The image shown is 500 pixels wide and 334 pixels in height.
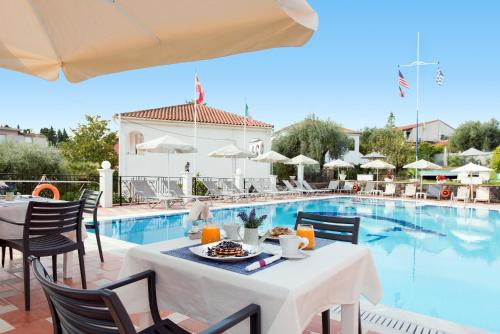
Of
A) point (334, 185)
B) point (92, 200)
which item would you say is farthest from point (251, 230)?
point (334, 185)

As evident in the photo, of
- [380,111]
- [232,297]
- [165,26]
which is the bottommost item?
[232,297]

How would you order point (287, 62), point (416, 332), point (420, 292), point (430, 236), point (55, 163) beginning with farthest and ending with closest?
point (287, 62), point (55, 163), point (430, 236), point (420, 292), point (416, 332)

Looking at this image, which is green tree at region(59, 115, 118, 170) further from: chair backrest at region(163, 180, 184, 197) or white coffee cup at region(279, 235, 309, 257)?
white coffee cup at region(279, 235, 309, 257)

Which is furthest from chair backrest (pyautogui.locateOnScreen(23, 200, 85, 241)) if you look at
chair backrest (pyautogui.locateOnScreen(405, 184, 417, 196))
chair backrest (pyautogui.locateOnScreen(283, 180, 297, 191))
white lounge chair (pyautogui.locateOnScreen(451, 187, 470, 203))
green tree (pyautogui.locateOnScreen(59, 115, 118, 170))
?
green tree (pyautogui.locateOnScreen(59, 115, 118, 170))

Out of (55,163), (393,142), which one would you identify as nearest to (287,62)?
(393,142)

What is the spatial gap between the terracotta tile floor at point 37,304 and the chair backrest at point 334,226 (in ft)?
2.37

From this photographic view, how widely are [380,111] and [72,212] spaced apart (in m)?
35.5

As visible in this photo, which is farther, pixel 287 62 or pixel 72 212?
pixel 287 62

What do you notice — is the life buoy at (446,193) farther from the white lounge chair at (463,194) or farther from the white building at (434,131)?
the white building at (434,131)

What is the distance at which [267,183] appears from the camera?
16.6 meters

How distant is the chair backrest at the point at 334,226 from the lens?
8.35ft

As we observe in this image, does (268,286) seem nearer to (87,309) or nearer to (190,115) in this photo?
(87,309)

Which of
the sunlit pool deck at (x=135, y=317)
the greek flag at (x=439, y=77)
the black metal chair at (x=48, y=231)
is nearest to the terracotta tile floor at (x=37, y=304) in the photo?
the sunlit pool deck at (x=135, y=317)

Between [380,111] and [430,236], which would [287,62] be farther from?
[380,111]
